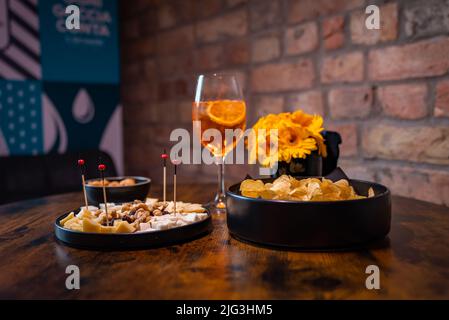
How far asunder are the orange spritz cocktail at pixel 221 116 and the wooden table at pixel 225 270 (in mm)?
301

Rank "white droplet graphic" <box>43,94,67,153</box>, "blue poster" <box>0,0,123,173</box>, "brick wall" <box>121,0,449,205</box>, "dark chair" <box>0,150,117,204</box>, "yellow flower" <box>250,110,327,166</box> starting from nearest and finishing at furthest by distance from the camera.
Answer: "yellow flower" <box>250,110,327,166</box> < "brick wall" <box>121,0,449,205</box> < "dark chair" <box>0,150,117,204</box> < "blue poster" <box>0,0,123,173</box> < "white droplet graphic" <box>43,94,67,153</box>

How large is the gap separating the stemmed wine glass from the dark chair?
1.01 metres

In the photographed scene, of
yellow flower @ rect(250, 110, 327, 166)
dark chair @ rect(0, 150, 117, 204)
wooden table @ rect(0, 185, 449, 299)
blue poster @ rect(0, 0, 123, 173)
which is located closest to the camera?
wooden table @ rect(0, 185, 449, 299)

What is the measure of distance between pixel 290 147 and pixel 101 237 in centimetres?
47

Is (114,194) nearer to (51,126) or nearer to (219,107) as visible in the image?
(219,107)

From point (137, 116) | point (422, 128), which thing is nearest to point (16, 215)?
point (422, 128)

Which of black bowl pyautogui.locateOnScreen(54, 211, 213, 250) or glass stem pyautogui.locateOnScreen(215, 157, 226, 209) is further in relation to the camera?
glass stem pyautogui.locateOnScreen(215, 157, 226, 209)

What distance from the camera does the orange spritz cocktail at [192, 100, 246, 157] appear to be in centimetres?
103

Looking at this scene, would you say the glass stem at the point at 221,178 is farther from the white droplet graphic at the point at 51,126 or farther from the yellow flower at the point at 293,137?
the white droplet graphic at the point at 51,126

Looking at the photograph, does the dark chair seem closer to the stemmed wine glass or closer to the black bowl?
the stemmed wine glass

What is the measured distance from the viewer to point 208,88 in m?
1.02

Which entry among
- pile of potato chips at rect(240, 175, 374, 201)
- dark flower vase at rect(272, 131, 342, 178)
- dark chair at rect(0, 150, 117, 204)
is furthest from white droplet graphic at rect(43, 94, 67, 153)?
pile of potato chips at rect(240, 175, 374, 201)

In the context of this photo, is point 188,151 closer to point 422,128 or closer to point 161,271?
point 422,128

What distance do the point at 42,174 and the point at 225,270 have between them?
1.48 m
